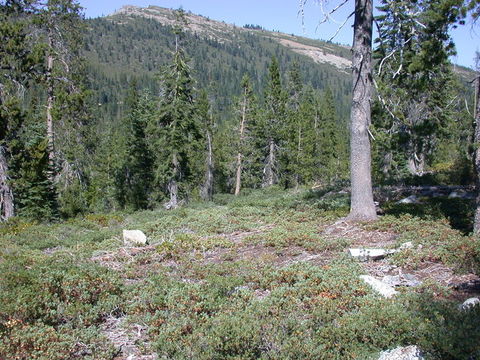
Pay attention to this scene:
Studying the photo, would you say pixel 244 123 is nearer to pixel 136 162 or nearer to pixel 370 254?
pixel 136 162

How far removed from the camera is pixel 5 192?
17516 millimetres

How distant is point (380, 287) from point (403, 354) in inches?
78.9

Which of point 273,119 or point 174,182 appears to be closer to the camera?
point 174,182

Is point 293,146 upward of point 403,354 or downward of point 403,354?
upward

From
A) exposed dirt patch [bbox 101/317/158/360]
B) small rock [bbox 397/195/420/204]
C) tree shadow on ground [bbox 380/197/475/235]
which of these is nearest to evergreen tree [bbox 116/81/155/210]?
small rock [bbox 397/195/420/204]

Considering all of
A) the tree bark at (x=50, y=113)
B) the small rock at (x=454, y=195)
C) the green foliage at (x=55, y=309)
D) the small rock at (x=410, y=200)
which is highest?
the tree bark at (x=50, y=113)

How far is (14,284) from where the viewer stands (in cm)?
621

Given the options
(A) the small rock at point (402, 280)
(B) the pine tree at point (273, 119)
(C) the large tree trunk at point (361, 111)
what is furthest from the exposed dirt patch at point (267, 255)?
(B) the pine tree at point (273, 119)

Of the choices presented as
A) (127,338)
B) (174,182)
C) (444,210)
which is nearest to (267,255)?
(127,338)

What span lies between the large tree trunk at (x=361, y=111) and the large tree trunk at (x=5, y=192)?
14.1 metres

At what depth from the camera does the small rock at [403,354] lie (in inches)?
167

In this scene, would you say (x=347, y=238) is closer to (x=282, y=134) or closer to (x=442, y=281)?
(x=442, y=281)

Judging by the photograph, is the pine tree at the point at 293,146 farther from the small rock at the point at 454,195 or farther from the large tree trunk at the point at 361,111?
the large tree trunk at the point at 361,111

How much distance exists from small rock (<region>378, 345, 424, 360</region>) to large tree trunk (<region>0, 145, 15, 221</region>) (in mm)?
16892
